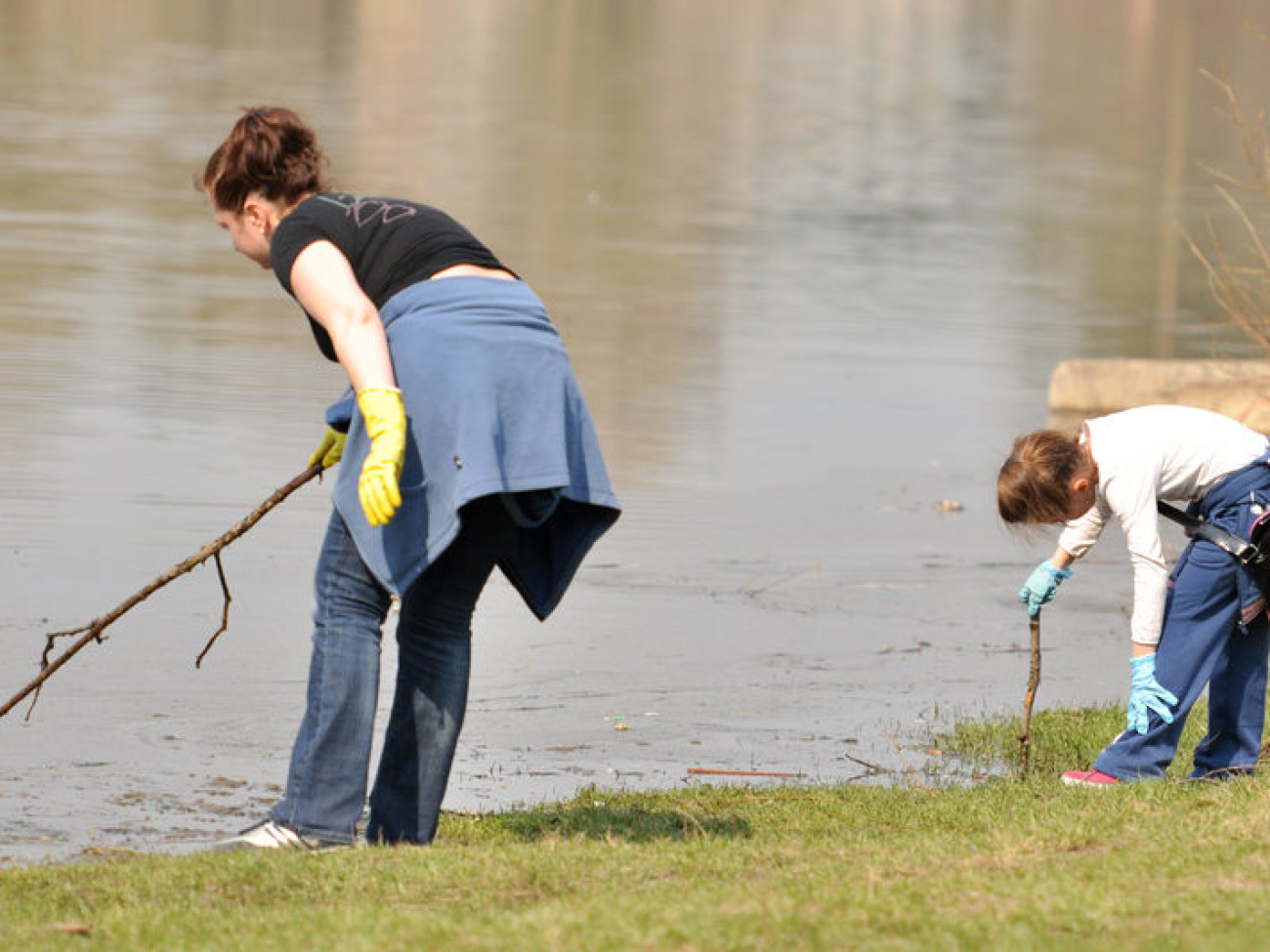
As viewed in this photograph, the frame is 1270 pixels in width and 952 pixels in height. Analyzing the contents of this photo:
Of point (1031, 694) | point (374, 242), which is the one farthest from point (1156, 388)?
point (374, 242)

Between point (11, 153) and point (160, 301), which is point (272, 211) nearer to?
point (160, 301)

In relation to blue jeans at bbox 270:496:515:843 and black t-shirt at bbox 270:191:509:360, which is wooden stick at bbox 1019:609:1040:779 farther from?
black t-shirt at bbox 270:191:509:360

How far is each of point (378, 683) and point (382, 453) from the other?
0.62m

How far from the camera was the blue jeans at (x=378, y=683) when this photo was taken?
16.1 ft

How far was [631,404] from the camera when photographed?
12.1 meters

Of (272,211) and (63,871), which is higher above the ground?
(272,211)

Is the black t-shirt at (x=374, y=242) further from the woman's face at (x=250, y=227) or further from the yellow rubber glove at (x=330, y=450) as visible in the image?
the yellow rubber glove at (x=330, y=450)

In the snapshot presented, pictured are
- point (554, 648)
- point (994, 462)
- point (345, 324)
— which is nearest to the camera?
A: point (345, 324)

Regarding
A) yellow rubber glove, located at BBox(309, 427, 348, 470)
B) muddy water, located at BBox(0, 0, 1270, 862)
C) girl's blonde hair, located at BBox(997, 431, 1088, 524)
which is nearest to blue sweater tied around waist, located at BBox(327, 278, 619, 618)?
yellow rubber glove, located at BBox(309, 427, 348, 470)

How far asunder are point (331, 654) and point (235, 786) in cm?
135

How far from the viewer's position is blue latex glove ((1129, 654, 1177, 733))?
237 inches

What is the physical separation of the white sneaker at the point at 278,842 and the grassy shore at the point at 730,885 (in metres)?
0.09

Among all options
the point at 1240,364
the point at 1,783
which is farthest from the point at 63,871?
the point at 1240,364

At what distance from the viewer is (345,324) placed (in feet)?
15.6
